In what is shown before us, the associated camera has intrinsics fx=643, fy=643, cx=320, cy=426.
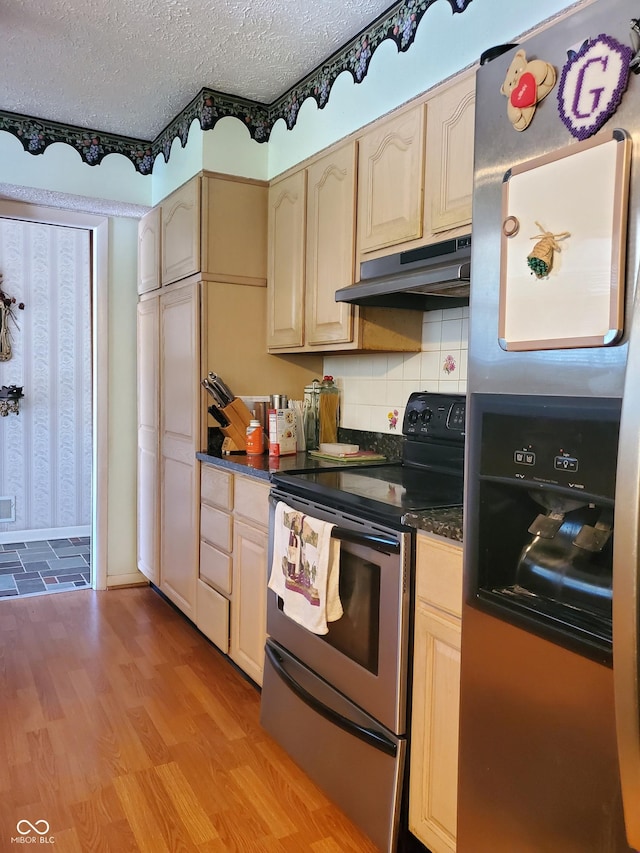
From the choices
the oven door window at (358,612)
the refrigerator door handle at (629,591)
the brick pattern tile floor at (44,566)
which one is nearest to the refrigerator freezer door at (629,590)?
the refrigerator door handle at (629,591)

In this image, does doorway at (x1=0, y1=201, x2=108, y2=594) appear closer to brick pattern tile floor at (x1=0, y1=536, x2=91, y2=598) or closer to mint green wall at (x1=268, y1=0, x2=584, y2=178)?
brick pattern tile floor at (x1=0, y1=536, x2=91, y2=598)

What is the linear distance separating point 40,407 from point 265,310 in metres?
2.73

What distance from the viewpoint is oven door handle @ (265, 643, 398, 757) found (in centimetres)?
166

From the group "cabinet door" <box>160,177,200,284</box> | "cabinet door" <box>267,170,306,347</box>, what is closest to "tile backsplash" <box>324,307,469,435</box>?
"cabinet door" <box>267,170,306,347</box>

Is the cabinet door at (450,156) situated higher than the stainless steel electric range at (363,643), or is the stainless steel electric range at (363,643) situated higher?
the cabinet door at (450,156)

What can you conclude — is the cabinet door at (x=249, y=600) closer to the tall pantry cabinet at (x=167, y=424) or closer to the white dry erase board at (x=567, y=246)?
the tall pantry cabinet at (x=167, y=424)

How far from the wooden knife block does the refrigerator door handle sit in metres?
2.27

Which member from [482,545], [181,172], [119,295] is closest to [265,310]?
[181,172]

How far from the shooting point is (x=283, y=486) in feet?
7.16

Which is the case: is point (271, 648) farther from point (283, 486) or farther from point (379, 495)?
point (379, 495)

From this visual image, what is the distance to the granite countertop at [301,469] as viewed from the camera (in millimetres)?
1482

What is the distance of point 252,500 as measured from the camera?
244 cm

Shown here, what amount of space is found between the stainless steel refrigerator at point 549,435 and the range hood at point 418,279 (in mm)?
513

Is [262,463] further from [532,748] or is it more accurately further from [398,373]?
[532,748]
